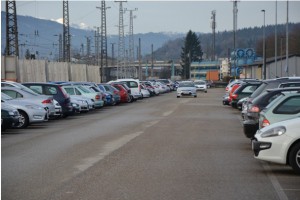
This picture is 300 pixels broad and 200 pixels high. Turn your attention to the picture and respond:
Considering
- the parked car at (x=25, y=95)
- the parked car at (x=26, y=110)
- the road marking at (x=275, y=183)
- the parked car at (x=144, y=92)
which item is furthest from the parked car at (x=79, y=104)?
the parked car at (x=144, y=92)

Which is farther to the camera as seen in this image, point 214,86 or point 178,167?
point 214,86

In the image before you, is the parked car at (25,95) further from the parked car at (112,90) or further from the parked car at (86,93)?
the parked car at (112,90)

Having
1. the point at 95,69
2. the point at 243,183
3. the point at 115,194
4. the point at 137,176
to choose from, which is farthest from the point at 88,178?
the point at 95,69

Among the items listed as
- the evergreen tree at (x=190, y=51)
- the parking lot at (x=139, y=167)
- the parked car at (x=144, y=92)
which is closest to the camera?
the parking lot at (x=139, y=167)

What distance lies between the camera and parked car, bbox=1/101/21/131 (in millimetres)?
19406

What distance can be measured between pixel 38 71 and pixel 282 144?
133 ft

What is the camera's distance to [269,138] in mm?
10734

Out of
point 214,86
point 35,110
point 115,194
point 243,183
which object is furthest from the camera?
point 214,86

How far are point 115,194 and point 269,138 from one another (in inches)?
135

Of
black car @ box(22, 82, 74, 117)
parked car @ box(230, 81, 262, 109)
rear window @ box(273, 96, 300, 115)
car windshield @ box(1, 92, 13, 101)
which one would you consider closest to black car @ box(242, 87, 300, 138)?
rear window @ box(273, 96, 300, 115)

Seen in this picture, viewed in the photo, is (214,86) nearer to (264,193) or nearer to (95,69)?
(95,69)

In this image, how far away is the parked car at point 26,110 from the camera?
2155 cm

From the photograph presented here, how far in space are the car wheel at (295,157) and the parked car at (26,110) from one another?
1276cm

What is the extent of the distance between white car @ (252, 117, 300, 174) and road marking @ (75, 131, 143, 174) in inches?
128
